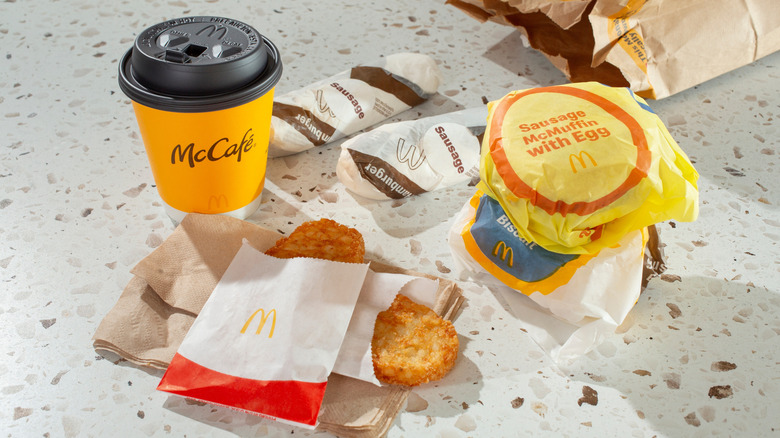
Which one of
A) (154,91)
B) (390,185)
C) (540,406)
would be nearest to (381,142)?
(390,185)

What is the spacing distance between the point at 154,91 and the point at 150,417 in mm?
374

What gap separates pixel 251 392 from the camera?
2.28ft

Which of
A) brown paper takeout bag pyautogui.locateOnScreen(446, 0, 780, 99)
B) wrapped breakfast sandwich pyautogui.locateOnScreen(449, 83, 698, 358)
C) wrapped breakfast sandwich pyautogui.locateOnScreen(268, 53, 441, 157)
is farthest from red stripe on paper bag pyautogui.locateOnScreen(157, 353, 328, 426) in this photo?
brown paper takeout bag pyautogui.locateOnScreen(446, 0, 780, 99)

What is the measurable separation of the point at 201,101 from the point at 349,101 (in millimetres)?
363

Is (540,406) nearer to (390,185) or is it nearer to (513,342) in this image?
(513,342)

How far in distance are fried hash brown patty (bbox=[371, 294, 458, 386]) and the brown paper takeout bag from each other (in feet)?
1.94

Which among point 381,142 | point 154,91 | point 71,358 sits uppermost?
point 154,91

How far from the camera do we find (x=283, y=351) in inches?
28.5

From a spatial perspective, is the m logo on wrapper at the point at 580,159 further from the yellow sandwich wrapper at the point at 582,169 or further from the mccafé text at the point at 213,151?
the mccafé text at the point at 213,151

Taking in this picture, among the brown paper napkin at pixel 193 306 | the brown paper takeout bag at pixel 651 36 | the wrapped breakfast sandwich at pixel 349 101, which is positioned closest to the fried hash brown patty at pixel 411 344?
the brown paper napkin at pixel 193 306

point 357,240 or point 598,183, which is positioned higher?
point 598,183

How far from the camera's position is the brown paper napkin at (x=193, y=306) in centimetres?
71

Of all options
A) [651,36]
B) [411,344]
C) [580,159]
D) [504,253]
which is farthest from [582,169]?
[651,36]

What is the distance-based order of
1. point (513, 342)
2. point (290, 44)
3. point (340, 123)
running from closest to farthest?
1. point (513, 342)
2. point (340, 123)
3. point (290, 44)
